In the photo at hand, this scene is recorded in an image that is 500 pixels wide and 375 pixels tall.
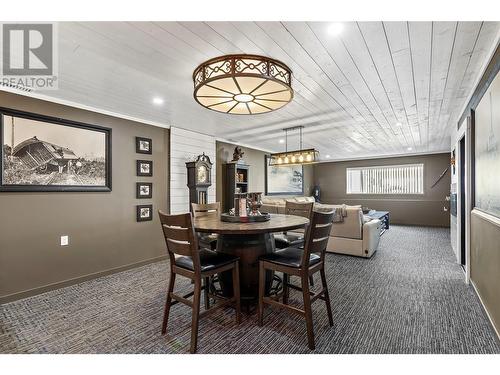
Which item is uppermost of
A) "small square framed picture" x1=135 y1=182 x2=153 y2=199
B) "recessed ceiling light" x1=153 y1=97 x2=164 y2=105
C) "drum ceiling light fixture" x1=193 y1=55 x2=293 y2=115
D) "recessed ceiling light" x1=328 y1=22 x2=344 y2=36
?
"recessed ceiling light" x1=328 y1=22 x2=344 y2=36

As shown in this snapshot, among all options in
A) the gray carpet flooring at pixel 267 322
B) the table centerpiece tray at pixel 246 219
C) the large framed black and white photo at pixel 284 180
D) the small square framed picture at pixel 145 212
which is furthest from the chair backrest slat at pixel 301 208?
the large framed black and white photo at pixel 284 180

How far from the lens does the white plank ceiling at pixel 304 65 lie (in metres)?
1.74

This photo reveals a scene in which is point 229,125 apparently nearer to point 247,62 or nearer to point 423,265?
point 247,62

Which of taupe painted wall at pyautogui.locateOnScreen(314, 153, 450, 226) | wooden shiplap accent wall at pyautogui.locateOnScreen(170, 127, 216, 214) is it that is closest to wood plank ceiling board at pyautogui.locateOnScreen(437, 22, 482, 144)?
wooden shiplap accent wall at pyautogui.locateOnScreen(170, 127, 216, 214)

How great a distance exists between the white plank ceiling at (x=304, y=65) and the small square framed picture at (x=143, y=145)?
328 mm

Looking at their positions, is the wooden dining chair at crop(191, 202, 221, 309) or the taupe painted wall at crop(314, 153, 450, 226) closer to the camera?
the wooden dining chair at crop(191, 202, 221, 309)

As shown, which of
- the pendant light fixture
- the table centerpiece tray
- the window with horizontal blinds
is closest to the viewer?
the table centerpiece tray

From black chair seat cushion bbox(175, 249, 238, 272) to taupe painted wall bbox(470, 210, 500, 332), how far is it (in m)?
2.01

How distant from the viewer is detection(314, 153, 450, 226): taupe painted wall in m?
7.26

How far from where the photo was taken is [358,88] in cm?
274

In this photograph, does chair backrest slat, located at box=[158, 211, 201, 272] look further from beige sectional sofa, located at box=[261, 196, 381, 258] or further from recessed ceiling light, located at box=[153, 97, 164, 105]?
beige sectional sofa, located at box=[261, 196, 381, 258]

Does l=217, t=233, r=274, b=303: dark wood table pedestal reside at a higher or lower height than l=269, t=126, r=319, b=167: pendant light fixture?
lower
